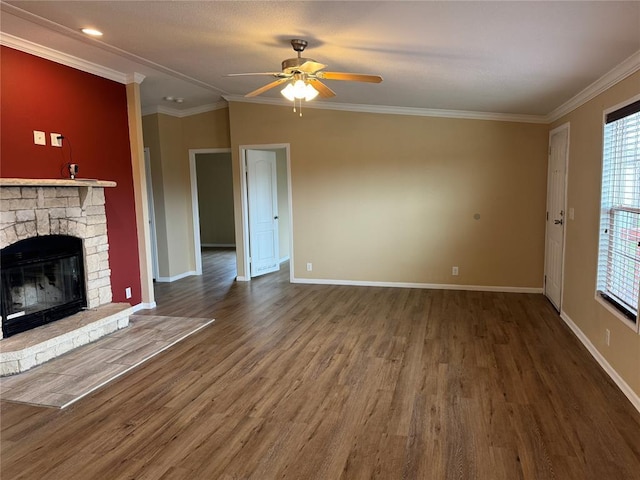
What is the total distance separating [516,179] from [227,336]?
424 centimetres

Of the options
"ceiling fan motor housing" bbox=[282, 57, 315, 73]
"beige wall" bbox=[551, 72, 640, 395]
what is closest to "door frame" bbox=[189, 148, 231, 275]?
"ceiling fan motor housing" bbox=[282, 57, 315, 73]

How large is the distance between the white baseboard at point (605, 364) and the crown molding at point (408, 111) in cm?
261

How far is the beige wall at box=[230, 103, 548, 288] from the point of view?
5.68 meters

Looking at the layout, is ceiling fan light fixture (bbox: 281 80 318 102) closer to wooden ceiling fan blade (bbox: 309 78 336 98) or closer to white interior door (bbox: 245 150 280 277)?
wooden ceiling fan blade (bbox: 309 78 336 98)

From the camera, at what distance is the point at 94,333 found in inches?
160

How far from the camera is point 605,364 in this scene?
331cm

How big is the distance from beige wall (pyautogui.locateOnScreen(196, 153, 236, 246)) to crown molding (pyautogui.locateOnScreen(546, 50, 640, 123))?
7549mm

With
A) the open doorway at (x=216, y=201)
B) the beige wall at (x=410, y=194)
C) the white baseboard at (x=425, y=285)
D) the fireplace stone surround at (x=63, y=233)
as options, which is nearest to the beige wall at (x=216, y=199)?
the open doorway at (x=216, y=201)

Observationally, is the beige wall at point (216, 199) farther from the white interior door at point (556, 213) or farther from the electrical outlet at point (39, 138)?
the white interior door at point (556, 213)

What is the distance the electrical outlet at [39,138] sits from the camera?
3828 mm

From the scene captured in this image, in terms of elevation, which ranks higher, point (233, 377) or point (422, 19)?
point (422, 19)

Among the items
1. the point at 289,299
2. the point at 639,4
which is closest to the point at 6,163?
the point at 289,299

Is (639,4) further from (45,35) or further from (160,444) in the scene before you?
(45,35)

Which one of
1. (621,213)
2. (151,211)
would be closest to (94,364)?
(151,211)
